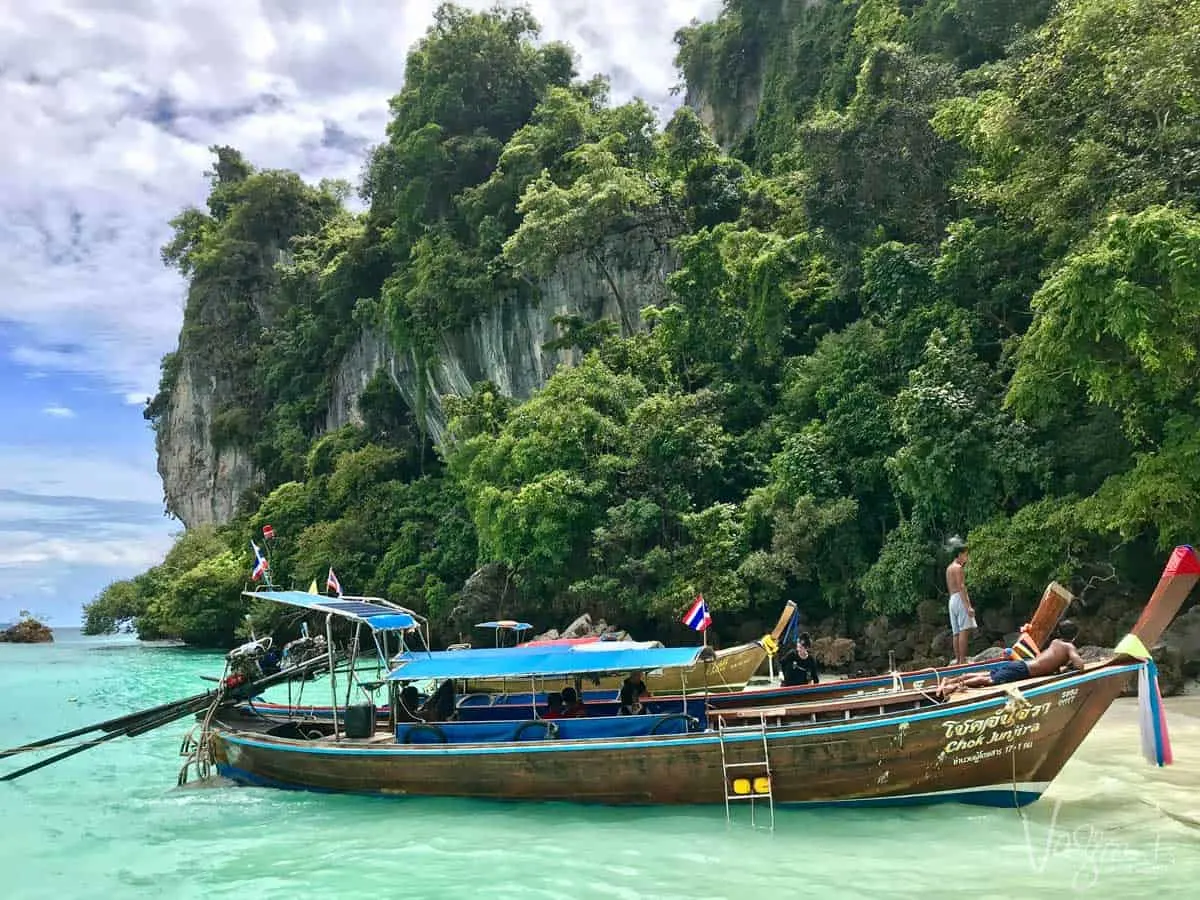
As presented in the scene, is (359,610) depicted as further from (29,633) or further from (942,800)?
(29,633)

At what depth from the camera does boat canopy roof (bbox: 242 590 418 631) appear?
373 inches

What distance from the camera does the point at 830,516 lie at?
54.2ft

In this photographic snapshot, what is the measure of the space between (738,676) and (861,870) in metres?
6.64

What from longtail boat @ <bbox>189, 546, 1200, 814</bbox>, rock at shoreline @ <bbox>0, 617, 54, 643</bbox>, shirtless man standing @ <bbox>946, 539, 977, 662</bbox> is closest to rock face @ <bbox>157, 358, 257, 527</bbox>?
rock at shoreline @ <bbox>0, 617, 54, 643</bbox>

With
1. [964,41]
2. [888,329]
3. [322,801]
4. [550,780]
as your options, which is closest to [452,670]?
[550,780]

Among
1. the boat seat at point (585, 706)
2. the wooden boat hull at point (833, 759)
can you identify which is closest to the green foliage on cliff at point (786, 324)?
the wooden boat hull at point (833, 759)

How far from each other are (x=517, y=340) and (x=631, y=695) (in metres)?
21.4

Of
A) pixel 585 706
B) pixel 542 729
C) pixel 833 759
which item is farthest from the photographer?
pixel 585 706

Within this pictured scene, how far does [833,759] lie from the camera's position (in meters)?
7.38

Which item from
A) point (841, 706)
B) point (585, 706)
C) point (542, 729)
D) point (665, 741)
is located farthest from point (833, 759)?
point (585, 706)

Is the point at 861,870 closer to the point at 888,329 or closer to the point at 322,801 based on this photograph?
the point at 322,801

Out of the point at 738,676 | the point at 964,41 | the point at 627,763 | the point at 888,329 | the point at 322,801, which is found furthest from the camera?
the point at 964,41

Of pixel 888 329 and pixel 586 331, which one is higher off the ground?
pixel 586 331

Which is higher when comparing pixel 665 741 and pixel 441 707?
pixel 441 707
